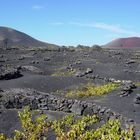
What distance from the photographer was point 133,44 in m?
155

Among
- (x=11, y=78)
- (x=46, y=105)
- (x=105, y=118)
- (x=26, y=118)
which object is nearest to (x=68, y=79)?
(x=11, y=78)

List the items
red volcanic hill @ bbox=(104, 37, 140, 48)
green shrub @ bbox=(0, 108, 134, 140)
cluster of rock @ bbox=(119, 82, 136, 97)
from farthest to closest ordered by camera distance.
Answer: red volcanic hill @ bbox=(104, 37, 140, 48) < cluster of rock @ bbox=(119, 82, 136, 97) < green shrub @ bbox=(0, 108, 134, 140)

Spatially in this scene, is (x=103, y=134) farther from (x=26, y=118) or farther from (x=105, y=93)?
(x=105, y=93)

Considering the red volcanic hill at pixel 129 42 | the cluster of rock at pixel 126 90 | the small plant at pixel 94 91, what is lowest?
the small plant at pixel 94 91

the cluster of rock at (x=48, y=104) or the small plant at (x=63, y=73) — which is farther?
the small plant at (x=63, y=73)

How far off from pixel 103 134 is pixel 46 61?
47.0 m

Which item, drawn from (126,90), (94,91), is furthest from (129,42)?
(126,90)

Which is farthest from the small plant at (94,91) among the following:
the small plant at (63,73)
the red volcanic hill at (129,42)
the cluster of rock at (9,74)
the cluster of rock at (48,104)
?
the red volcanic hill at (129,42)

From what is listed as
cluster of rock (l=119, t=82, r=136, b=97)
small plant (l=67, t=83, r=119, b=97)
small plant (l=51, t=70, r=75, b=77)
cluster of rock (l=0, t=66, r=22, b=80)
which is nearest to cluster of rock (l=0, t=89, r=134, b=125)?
cluster of rock (l=119, t=82, r=136, b=97)

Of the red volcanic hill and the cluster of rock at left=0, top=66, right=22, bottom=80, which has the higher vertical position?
the red volcanic hill

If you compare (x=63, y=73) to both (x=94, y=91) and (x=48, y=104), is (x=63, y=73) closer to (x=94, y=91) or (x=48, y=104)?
(x=94, y=91)

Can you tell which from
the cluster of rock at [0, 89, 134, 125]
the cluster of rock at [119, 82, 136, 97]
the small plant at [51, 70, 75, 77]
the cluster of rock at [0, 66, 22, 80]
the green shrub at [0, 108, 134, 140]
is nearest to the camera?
the green shrub at [0, 108, 134, 140]

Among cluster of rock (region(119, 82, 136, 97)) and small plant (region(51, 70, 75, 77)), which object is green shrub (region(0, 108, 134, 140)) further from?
small plant (region(51, 70, 75, 77))

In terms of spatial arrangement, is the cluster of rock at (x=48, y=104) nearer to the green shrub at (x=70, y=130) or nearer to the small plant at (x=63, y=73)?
the green shrub at (x=70, y=130)
